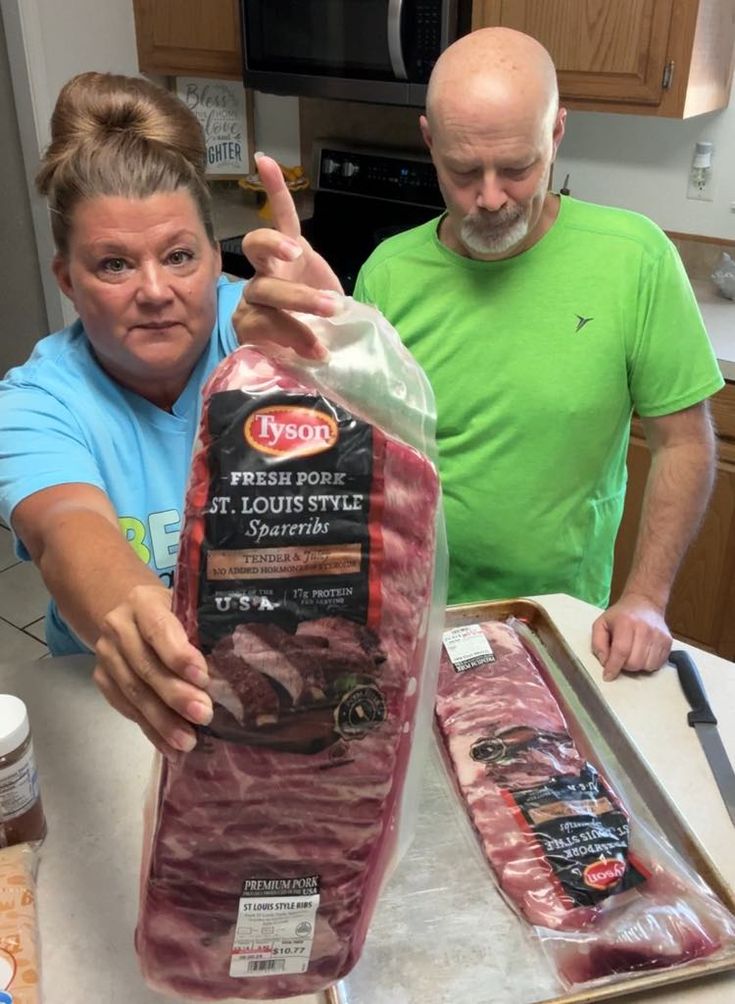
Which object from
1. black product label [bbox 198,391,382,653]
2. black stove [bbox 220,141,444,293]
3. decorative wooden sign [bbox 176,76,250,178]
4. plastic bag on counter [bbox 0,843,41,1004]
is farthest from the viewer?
decorative wooden sign [bbox 176,76,250,178]

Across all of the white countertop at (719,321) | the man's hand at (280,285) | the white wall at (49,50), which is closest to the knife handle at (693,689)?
the man's hand at (280,285)

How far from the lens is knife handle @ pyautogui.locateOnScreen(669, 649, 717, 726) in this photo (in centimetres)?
101

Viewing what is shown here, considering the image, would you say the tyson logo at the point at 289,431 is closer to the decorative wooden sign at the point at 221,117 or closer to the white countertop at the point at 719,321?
the white countertop at the point at 719,321

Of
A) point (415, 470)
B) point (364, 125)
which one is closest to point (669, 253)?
point (415, 470)

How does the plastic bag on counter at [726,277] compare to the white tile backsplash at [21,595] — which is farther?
the white tile backsplash at [21,595]

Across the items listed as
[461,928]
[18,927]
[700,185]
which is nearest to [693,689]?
[461,928]

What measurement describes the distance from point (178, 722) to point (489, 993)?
0.41m

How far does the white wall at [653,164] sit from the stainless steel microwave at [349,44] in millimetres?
471

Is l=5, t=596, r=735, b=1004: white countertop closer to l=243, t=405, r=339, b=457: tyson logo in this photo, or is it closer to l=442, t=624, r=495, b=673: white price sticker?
l=442, t=624, r=495, b=673: white price sticker

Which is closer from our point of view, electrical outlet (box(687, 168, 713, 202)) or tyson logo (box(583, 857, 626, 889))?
tyson logo (box(583, 857, 626, 889))

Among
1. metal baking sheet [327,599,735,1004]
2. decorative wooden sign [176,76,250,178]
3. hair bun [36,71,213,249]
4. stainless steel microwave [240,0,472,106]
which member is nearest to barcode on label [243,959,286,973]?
metal baking sheet [327,599,735,1004]

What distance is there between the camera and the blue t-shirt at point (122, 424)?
3.38 ft

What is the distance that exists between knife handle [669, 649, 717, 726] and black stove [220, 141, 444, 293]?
5.64ft

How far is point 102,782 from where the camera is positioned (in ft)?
3.14
